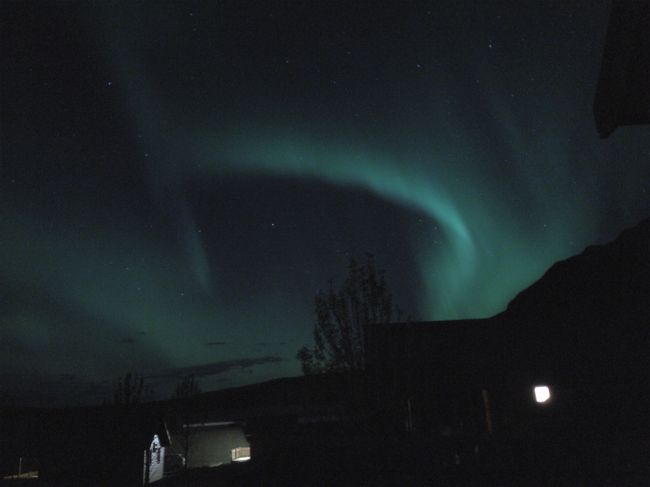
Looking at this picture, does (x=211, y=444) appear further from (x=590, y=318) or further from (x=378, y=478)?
(x=590, y=318)

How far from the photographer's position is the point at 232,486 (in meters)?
10.4

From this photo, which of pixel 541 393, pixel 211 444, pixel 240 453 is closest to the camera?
pixel 541 393

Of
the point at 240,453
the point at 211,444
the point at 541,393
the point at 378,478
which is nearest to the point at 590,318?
the point at 541,393

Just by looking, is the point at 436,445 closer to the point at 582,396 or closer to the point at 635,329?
the point at 582,396

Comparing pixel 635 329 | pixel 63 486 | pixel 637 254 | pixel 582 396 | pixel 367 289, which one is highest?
pixel 367 289

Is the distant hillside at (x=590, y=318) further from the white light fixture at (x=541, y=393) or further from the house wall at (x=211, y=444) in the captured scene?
the house wall at (x=211, y=444)

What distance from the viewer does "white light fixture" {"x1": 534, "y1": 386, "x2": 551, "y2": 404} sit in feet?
52.5

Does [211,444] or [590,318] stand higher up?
[590,318]

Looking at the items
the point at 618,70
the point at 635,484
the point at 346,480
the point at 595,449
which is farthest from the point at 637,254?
the point at 618,70

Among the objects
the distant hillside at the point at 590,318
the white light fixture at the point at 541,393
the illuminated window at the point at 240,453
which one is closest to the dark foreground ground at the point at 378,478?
the distant hillside at the point at 590,318

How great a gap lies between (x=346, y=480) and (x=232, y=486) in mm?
2370

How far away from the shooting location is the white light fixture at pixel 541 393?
52.5 ft

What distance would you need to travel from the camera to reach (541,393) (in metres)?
16.2

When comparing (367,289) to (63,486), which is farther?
(63,486)
